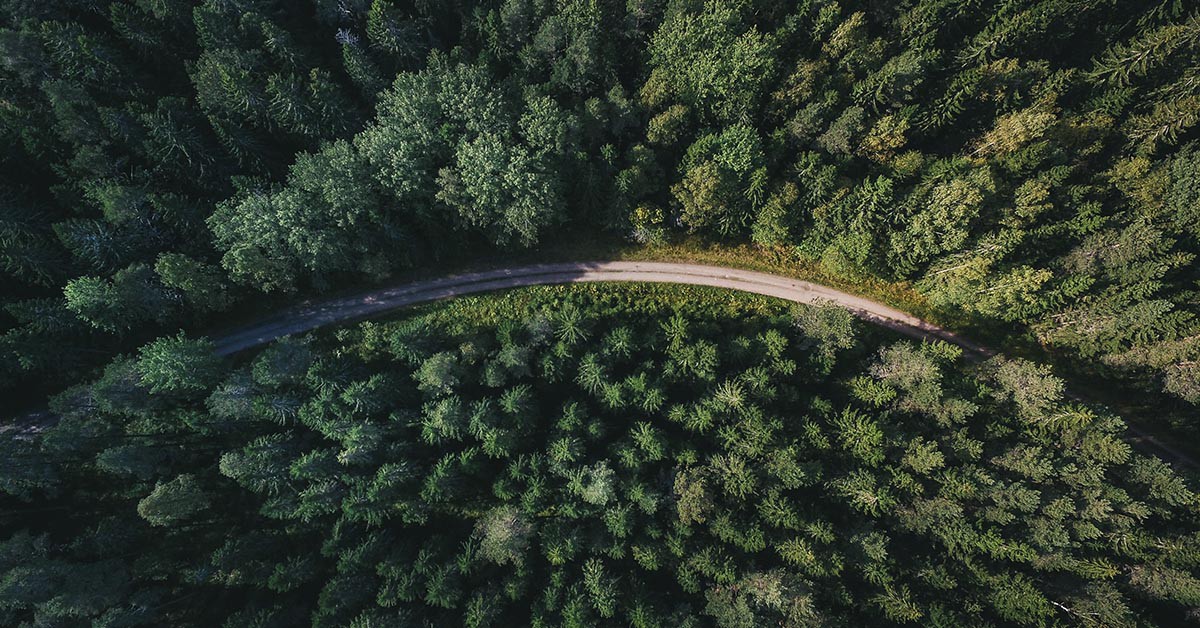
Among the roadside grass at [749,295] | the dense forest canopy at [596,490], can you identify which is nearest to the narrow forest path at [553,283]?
the roadside grass at [749,295]

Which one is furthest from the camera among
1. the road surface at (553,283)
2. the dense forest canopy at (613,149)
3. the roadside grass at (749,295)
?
the road surface at (553,283)

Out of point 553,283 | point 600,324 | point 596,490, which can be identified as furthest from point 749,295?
point 596,490

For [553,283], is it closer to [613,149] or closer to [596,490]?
[613,149]

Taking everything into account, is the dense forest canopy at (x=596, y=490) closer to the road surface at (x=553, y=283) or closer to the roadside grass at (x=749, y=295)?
the roadside grass at (x=749, y=295)

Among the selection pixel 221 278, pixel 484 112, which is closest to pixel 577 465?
pixel 484 112

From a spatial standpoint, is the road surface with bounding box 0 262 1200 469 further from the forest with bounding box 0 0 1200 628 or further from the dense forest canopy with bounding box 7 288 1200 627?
the dense forest canopy with bounding box 7 288 1200 627

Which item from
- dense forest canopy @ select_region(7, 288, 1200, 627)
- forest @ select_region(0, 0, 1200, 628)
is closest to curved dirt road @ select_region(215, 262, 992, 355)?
forest @ select_region(0, 0, 1200, 628)
